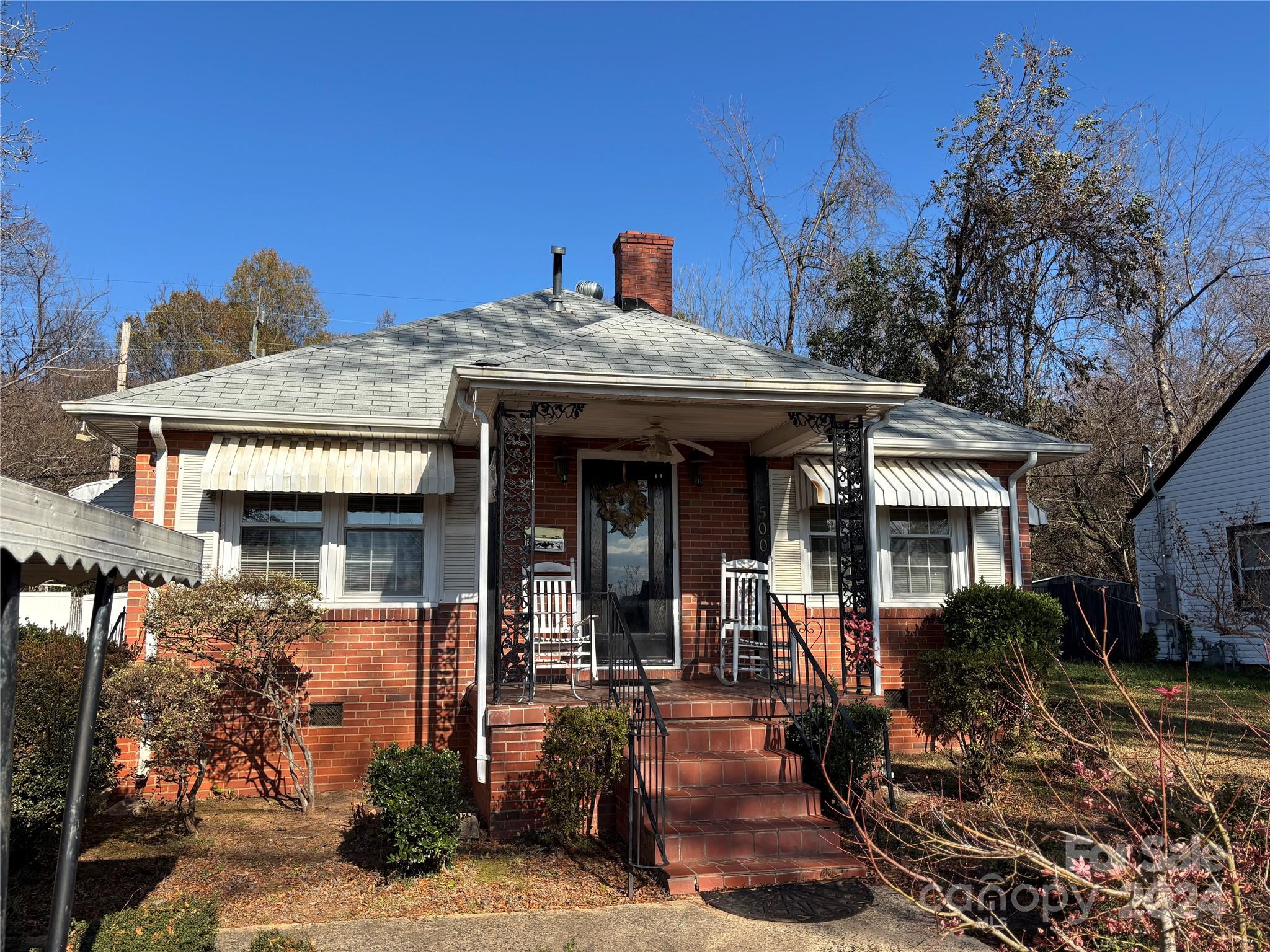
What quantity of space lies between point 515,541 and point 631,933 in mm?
3284

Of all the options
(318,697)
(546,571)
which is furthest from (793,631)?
(318,697)

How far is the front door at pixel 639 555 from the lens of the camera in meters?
9.47

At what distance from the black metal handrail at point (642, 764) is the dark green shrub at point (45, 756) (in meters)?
3.43

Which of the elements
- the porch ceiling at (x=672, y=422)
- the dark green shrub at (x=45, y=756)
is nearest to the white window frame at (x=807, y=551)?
the porch ceiling at (x=672, y=422)

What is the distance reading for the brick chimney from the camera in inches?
488

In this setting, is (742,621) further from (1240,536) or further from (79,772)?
(1240,536)

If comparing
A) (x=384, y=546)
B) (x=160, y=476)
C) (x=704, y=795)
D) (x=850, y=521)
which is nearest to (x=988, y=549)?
(x=850, y=521)

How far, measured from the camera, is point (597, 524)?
31.3 feet

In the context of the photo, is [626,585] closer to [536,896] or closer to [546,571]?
[546,571]

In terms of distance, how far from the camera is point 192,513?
340 inches

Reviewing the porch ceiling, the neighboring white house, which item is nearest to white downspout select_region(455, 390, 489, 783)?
the porch ceiling

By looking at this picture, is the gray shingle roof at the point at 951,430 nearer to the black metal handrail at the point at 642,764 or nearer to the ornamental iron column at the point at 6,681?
the black metal handrail at the point at 642,764

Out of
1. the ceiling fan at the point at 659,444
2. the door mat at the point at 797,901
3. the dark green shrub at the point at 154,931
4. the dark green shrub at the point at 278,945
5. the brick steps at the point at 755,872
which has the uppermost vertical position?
the ceiling fan at the point at 659,444

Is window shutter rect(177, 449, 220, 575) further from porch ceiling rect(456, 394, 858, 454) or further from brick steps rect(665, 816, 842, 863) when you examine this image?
brick steps rect(665, 816, 842, 863)
